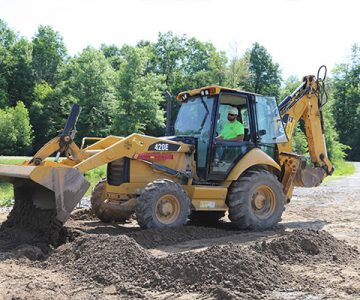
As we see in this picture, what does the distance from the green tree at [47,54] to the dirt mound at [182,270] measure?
56919 millimetres

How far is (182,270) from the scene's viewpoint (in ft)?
18.7

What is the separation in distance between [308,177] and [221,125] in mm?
2680

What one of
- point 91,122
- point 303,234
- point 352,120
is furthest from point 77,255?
point 352,120

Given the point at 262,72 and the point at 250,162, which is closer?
the point at 250,162

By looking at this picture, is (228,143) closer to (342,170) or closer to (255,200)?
(255,200)

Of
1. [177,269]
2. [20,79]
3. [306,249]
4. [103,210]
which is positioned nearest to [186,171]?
[103,210]

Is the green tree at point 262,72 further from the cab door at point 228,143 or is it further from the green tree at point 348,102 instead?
the cab door at point 228,143

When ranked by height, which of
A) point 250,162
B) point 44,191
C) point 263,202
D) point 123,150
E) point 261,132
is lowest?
point 263,202

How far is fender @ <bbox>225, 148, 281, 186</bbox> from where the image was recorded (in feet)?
30.9

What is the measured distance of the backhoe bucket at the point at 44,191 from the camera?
23.7 ft

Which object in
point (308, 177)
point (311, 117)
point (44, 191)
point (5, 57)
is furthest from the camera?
point (5, 57)

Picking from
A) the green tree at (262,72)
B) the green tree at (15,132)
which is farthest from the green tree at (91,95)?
the green tree at (262,72)

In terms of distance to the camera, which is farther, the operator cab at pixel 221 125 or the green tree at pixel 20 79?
the green tree at pixel 20 79

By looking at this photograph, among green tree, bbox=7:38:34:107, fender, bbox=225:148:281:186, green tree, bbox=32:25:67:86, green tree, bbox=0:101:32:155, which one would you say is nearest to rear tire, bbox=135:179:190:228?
fender, bbox=225:148:281:186
